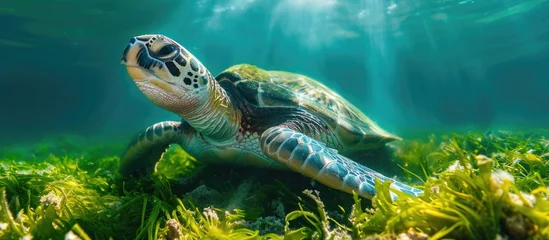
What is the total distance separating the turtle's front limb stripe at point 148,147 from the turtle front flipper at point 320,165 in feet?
4.52

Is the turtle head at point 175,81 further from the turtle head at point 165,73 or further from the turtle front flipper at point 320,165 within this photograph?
the turtle front flipper at point 320,165

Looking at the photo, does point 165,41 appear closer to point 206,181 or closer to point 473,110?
point 206,181

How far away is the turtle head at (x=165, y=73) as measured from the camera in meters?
2.28

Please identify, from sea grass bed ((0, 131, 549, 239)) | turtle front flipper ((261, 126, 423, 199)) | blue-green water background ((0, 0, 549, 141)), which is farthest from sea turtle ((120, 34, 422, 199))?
blue-green water background ((0, 0, 549, 141))

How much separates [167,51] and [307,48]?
28062 mm

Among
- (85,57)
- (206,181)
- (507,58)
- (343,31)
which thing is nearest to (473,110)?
(507,58)

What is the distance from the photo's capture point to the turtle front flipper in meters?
1.82

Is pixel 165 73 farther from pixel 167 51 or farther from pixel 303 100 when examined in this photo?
pixel 303 100

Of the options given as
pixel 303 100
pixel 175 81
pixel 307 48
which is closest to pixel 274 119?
pixel 303 100

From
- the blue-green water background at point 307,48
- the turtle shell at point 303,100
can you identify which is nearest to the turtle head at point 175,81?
the turtle shell at point 303,100

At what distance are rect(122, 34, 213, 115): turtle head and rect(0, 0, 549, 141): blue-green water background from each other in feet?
50.2

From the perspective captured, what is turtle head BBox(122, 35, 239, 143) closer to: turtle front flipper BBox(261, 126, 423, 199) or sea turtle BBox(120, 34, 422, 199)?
sea turtle BBox(120, 34, 422, 199)

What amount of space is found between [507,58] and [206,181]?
32575mm

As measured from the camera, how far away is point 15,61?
2606cm
